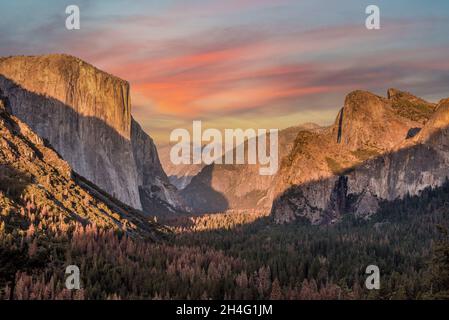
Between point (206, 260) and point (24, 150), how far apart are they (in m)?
69.2

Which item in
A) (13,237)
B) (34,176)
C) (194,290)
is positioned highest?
(34,176)

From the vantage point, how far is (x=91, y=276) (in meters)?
117

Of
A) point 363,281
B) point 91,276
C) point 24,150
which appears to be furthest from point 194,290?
point 24,150

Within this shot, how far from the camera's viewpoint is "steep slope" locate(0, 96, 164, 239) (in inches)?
5571

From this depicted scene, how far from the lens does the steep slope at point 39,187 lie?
142 metres

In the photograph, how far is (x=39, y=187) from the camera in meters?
153

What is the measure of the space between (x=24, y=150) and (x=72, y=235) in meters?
44.5
